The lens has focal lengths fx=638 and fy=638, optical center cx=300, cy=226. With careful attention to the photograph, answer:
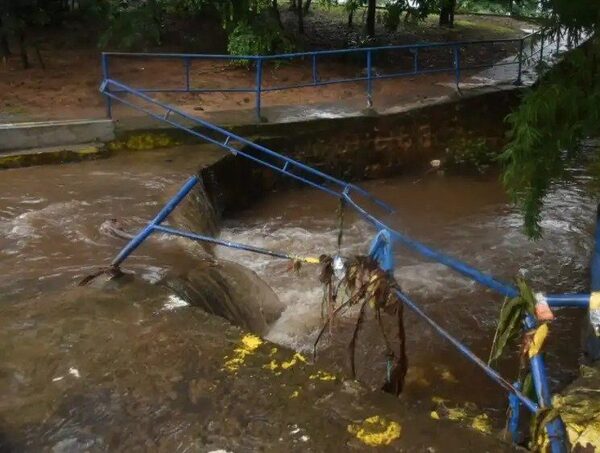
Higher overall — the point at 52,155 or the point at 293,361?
the point at 52,155

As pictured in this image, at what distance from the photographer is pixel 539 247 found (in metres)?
7.84

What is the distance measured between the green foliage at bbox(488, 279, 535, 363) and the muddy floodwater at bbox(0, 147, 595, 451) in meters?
0.52

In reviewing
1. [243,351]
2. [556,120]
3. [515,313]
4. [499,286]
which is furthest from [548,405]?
[556,120]

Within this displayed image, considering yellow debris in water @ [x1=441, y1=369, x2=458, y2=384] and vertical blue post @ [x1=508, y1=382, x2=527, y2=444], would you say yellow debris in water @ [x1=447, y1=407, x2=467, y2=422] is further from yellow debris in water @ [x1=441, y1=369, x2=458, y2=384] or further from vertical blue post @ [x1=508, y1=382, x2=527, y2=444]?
vertical blue post @ [x1=508, y1=382, x2=527, y2=444]

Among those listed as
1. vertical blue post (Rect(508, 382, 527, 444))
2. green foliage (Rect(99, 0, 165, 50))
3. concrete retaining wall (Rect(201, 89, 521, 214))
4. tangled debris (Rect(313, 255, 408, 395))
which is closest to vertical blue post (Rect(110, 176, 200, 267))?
tangled debris (Rect(313, 255, 408, 395))

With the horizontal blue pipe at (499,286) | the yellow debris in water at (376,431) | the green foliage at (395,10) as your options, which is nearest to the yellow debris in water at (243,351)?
the yellow debris in water at (376,431)

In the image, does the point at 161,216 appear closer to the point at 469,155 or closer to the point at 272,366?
the point at 272,366

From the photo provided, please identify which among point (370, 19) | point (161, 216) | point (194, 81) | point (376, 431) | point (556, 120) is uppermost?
point (370, 19)

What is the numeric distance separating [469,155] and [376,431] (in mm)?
8587

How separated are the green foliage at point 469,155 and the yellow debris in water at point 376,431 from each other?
8220 mm

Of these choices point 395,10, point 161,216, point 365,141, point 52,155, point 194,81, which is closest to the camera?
point 161,216

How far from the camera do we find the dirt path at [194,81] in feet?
31.9

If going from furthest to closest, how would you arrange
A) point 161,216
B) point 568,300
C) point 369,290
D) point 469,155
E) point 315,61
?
point 469,155, point 315,61, point 161,216, point 369,290, point 568,300

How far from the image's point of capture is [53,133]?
778 centimetres
